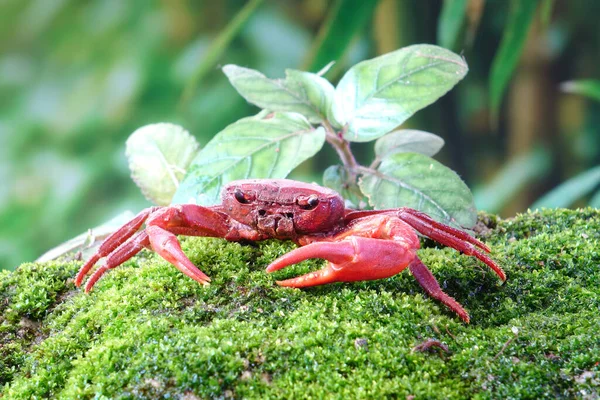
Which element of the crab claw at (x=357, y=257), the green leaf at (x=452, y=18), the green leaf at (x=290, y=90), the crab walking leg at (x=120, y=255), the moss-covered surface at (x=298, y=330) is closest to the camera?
the moss-covered surface at (x=298, y=330)

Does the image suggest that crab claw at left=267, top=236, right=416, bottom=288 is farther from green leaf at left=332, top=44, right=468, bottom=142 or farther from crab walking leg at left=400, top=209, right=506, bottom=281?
green leaf at left=332, top=44, right=468, bottom=142

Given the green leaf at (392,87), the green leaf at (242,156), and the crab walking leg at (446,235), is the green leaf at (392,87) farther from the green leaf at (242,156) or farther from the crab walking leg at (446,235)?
the crab walking leg at (446,235)

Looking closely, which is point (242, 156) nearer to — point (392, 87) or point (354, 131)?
point (354, 131)

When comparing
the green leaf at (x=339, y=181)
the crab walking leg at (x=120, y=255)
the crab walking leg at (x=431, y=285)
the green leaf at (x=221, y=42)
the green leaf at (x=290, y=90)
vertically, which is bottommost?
the crab walking leg at (x=431, y=285)

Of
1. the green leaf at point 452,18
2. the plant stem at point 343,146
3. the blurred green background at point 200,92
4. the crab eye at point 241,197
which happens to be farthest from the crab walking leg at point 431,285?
the blurred green background at point 200,92

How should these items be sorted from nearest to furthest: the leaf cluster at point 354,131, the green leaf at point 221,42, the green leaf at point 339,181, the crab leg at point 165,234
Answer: the crab leg at point 165,234
the leaf cluster at point 354,131
the green leaf at point 339,181
the green leaf at point 221,42

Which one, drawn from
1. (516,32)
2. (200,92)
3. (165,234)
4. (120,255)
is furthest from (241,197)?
(200,92)

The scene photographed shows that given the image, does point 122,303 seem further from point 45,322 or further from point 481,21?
point 481,21
